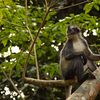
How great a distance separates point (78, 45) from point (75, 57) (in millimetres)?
419

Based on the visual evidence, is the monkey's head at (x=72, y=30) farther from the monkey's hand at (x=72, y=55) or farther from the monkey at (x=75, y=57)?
the monkey's hand at (x=72, y=55)

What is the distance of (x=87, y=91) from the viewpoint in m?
3.01

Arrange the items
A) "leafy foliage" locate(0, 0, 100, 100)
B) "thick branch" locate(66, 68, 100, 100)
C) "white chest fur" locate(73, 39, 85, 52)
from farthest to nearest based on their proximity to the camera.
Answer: "white chest fur" locate(73, 39, 85, 52) → "leafy foliage" locate(0, 0, 100, 100) → "thick branch" locate(66, 68, 100, 100)

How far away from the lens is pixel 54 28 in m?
4.52

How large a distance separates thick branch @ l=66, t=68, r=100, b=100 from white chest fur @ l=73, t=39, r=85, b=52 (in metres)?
1.62

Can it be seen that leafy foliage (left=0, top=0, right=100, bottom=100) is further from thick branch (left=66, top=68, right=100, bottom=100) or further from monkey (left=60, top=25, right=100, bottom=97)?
thick branch (left=66, top=68, right=100, bottom=100)

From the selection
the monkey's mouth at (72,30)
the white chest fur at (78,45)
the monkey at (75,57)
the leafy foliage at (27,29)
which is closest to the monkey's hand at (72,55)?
the monkey at (75,57)

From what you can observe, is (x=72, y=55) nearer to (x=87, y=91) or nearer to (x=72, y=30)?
(x=72, y=30)

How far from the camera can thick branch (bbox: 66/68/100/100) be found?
2.76m

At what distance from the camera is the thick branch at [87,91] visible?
9.05ft

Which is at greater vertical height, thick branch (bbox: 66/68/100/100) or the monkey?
thick branch (bbox: 66/68/100/100)

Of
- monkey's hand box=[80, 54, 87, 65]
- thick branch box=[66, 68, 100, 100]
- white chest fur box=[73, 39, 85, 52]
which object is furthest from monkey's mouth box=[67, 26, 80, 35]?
thick branch box=[66, 68, 100, 100]

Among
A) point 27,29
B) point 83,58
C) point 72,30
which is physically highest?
point 27,29

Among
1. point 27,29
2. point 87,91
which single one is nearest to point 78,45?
point 27,29
